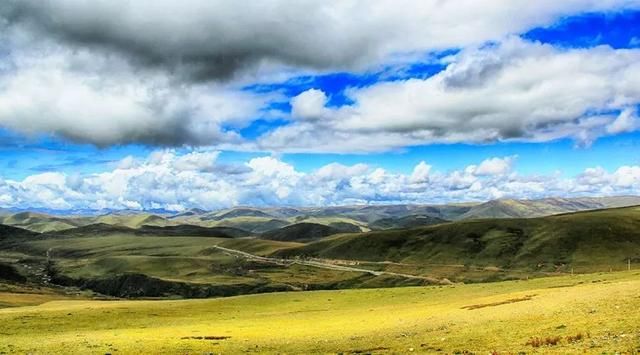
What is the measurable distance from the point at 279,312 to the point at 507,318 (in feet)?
160

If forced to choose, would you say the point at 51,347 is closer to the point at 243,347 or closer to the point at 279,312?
the point at 243,347

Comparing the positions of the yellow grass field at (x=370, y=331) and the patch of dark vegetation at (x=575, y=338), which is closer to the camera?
the patch of dark vegetation at (x=575, y=338)

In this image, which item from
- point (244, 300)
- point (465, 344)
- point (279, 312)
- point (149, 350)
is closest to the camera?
point (465, 344)

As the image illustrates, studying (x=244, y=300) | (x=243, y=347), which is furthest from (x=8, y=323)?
(x=244, y=300)

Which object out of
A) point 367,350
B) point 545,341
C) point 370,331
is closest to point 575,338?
point 545,341

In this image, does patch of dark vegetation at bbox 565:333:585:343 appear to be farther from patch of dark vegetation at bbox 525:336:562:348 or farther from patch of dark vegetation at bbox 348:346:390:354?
patch of dark vegetation at bbox 348:346:390:354

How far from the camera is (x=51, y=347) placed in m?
45.5

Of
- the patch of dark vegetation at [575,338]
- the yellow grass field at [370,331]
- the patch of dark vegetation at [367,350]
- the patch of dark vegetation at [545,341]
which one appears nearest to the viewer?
the patch of dark vegetation at [545,341]

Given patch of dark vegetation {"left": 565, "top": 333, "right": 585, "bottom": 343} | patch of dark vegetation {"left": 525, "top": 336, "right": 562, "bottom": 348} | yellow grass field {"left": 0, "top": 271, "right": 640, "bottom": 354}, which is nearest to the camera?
→ patch of dark vegetation {"left": 525, "top": 336, "right": 562, "bottom": 348}

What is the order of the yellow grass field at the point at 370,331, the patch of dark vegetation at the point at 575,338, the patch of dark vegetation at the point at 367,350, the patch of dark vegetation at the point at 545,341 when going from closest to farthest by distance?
the patch of dark vegetation at the point at 545,341 < the patch of dark vegetation at the point at 575,338 < the yellow grass field at the point at 370,331 < the patch of dark vegetation at the point at 367,350

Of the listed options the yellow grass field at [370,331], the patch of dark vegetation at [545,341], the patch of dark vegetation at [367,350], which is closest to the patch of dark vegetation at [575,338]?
the yellow grass field at [370,331]

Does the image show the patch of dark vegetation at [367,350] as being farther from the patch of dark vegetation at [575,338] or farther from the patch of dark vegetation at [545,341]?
the patch of dark vegetation at [575,338]

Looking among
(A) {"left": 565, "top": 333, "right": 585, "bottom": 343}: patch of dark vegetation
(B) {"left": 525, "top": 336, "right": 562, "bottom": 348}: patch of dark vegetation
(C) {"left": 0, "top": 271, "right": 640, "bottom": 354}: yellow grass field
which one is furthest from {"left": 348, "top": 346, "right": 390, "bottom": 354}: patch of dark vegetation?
(A) {"left": 565, "top": 333, "right": 585, "bottom": 343}: patch of dark vegetation

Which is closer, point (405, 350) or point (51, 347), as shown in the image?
point (405, 350)
